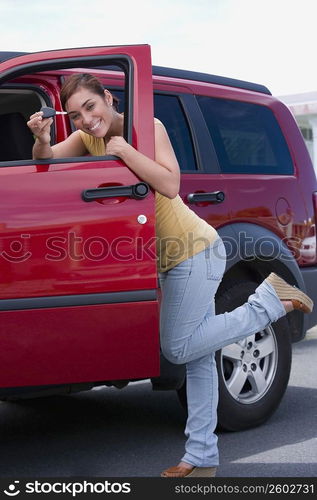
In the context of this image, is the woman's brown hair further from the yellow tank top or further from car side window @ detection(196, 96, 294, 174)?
car side window @ detection(196, 96, 294, 174)

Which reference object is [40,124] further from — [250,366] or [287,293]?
[250,366]

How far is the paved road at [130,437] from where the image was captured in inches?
180

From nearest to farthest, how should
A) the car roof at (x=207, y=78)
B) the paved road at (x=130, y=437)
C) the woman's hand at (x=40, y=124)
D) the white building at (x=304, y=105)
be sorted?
the woman's hand at (x=40, y=124) < the paved road at (x=130, y=437) < the car roof at (x=207, y=78) < the white building at (x=304, y=105)

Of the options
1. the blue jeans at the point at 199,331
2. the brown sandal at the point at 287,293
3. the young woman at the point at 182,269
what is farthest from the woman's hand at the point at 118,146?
the brown sandal at the point at 287,293

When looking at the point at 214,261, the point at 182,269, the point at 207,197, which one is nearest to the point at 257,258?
the point at 207,197

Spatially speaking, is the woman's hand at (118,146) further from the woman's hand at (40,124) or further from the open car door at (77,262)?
the woman's hand at (40,124)

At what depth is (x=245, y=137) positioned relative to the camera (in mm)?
5582

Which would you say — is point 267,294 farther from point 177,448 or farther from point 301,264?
point 301,264

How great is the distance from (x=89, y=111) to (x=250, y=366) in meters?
1.86

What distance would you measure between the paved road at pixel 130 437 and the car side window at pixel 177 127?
145 cm

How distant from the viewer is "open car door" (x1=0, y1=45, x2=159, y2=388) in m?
3.94

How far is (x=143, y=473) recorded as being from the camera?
14.6ft

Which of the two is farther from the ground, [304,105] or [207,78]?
[304,105]

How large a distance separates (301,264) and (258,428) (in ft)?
3.22
